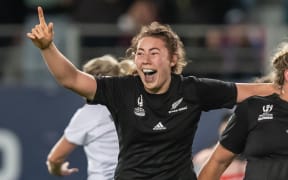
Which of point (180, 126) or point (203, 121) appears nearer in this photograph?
point (180, 126)

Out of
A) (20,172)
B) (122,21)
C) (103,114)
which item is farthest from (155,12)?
(103,114)

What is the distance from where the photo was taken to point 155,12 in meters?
12.0

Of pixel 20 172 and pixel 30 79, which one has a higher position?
pixel 30 79

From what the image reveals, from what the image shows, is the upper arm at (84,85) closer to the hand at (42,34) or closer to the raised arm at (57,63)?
the raised arm at (57,63)

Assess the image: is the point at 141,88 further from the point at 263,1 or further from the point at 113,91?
the point at 263,1

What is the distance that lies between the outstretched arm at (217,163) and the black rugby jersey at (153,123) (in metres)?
0.13

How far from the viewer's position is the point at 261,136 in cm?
616

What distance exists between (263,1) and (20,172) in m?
4.44

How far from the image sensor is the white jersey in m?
7.06

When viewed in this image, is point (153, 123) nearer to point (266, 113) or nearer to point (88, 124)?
A: point (266, 113)

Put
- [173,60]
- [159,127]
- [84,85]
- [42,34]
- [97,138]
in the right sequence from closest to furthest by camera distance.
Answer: [42,34] → [84,85] → [159,127] → [173,60] → [97,138]

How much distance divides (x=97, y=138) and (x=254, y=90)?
1295 mm

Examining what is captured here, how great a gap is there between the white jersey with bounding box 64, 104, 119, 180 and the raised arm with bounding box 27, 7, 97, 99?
0.99m

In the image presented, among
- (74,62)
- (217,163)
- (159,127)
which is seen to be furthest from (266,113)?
(74,62)
